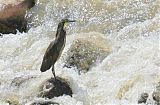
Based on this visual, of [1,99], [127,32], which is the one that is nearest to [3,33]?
[127,32]

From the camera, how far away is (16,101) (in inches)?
295

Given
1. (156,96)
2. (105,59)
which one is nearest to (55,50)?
(156,96)

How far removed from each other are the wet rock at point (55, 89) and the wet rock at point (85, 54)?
1.06m

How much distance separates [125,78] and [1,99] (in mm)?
1785

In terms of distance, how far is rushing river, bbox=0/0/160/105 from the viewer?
24.6 ft

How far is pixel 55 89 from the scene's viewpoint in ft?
23.5

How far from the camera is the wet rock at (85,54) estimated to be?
8305mm

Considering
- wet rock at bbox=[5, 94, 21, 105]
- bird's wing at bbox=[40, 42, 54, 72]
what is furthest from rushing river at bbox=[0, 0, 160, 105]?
bird's wing at bbox=[40, 42, 54, 72]

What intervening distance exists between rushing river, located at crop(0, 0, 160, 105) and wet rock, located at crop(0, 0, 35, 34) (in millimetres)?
179

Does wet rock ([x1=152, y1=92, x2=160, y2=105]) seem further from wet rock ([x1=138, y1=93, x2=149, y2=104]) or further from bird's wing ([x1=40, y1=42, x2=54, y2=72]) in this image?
bird's wing ([x1=40, y1=42, x2=54, y2=72])

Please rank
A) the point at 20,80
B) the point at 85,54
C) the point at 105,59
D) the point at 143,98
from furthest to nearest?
the point at 105,59 → the point at 85,54 → the point at 20,80 → the point at 143,98

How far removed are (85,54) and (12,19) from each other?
2.83 metres

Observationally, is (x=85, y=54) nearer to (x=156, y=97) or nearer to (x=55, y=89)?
(x=55, y=89)

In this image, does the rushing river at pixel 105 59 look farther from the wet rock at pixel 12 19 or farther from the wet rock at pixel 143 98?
the wet rock at pixel 12 19
